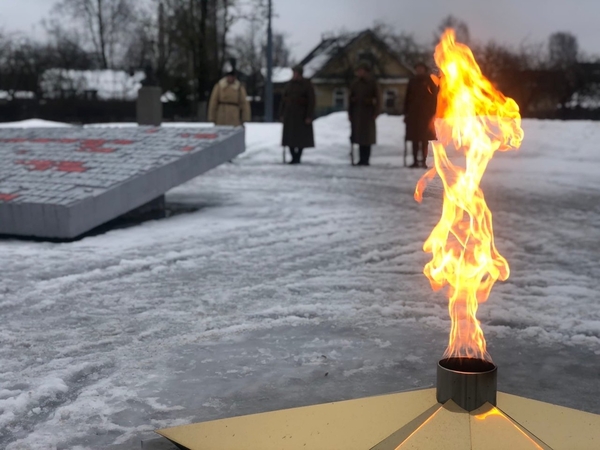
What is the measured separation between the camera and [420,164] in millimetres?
14234

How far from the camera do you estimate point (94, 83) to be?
5756 cm

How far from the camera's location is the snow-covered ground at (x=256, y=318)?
9.96 ft

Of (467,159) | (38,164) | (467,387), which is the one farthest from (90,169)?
(467,387)

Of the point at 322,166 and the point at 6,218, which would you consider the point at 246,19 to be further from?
the point at 6,218

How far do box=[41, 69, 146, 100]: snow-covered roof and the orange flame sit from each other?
2935cm

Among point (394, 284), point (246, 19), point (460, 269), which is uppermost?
point (246, 19)

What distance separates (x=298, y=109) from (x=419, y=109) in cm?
236

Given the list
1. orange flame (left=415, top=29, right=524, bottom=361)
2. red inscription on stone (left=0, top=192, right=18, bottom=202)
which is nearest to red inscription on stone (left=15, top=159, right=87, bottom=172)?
red inscription on stone (left=0, top=192, right=18, bottom=202)

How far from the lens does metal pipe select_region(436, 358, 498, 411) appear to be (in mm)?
2248

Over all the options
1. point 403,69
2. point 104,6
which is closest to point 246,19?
point 403,69

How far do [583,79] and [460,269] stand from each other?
97.7 feet

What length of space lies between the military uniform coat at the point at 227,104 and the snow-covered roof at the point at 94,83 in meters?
17.2

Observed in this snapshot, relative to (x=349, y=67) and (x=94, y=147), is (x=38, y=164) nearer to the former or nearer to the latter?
(x=94, y=147)

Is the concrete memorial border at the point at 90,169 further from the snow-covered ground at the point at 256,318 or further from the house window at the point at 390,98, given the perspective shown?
the house window at the point at 390,98
